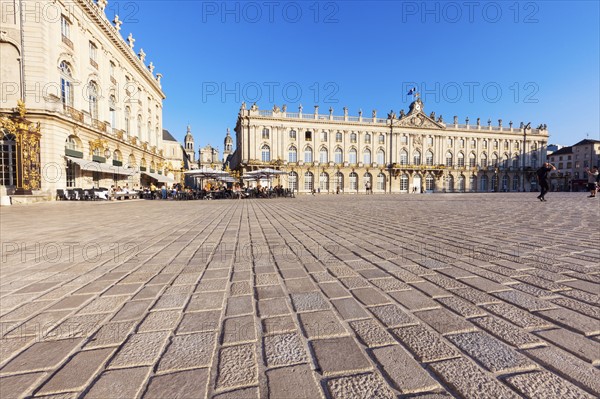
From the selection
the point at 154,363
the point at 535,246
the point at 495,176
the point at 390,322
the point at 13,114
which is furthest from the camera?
Answer: the point at 495,176

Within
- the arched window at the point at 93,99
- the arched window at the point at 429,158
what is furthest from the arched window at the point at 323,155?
the arched window at the point at 93,99

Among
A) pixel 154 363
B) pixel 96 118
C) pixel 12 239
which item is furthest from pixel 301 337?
pixel 96 118

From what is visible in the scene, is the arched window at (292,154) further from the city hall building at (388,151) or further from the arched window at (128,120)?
the arched window at (128,120)

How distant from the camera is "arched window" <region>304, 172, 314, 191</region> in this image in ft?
148

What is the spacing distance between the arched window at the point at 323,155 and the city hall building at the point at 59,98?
28.7 meters

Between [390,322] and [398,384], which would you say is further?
[390,322]

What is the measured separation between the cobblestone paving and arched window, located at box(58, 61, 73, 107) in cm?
1996

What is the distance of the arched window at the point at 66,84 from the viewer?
1773 cm

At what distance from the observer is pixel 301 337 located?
1.66m

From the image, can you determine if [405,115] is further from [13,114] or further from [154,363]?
[154,363]

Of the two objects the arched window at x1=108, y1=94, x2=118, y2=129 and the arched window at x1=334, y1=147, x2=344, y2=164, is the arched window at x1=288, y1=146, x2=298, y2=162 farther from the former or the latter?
the arched window at x1=108, y1=94, x2=118, y2=129

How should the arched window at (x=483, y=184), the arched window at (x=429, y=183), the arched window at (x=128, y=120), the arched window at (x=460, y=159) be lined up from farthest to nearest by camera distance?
the arched window at (x=483, y=184), the arched window at (x=460, y=159), the arched window at (x=429, y=183), the arched window at (x=128, y=120)

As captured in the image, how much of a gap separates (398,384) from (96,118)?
27631 mm

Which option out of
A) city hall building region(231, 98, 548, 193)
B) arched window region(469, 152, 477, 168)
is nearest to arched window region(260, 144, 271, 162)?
city hall building region(231, 98, 548, 193)
